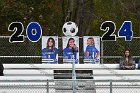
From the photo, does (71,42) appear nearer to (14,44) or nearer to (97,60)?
(97,60)

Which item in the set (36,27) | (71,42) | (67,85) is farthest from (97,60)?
(67,85)

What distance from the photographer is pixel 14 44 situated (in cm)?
1681

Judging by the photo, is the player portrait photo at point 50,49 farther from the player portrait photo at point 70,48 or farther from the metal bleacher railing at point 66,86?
the metal bleacher railing at point 66,86

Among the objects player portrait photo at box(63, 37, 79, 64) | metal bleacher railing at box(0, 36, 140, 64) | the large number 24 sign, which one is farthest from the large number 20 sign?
the large number 24 sign

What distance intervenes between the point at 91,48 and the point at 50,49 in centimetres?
117

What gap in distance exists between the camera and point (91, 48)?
50.3ft

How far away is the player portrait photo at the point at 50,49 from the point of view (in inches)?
606

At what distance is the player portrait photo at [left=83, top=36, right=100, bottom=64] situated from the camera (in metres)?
15.3

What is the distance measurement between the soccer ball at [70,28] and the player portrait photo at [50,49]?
417mm

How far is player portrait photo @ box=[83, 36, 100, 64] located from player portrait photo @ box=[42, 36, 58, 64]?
33.4 inches

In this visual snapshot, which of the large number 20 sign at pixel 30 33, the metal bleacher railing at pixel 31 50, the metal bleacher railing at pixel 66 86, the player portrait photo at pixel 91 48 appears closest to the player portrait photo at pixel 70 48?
the player portrait photo at pixel 91 48

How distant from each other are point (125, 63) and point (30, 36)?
2.96m

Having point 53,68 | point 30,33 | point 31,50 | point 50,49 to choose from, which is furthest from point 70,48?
point 31,50

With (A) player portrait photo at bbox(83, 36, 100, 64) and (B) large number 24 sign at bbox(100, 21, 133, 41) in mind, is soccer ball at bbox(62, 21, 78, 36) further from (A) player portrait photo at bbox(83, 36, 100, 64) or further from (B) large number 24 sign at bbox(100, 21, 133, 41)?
(B) large number 24 sign at bbox(100, 21, 133, 41)
